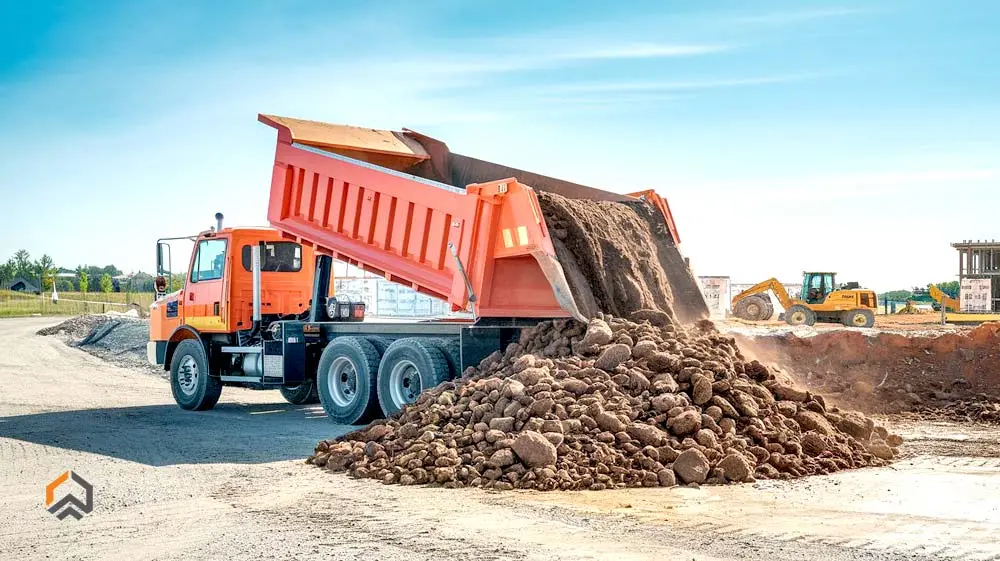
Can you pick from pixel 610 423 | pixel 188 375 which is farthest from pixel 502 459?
pixel 188 375

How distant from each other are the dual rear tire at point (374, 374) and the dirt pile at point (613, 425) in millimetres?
1096

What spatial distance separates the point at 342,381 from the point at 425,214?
8.90 feet

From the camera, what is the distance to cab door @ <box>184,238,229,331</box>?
562 inches

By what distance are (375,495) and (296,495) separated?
0.63 meters

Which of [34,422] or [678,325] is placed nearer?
[678,325]

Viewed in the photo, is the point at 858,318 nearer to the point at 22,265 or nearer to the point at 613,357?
the point at 613,357

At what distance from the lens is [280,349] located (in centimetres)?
1334

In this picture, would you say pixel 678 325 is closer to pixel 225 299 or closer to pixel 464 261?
pixel 464 261

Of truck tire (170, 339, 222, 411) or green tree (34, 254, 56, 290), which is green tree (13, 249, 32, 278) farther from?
truck tire (170, 339, 222, 411)

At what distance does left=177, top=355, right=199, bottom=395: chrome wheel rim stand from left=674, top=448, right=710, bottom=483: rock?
29.2 ft

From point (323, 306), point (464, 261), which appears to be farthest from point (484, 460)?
point (323, 306)

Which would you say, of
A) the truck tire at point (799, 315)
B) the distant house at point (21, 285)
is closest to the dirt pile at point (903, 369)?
the truck tire at point (799, 315)

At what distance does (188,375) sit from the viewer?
1498 centimetres

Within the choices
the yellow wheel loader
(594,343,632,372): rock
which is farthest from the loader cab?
(594,343,632,372): rock
